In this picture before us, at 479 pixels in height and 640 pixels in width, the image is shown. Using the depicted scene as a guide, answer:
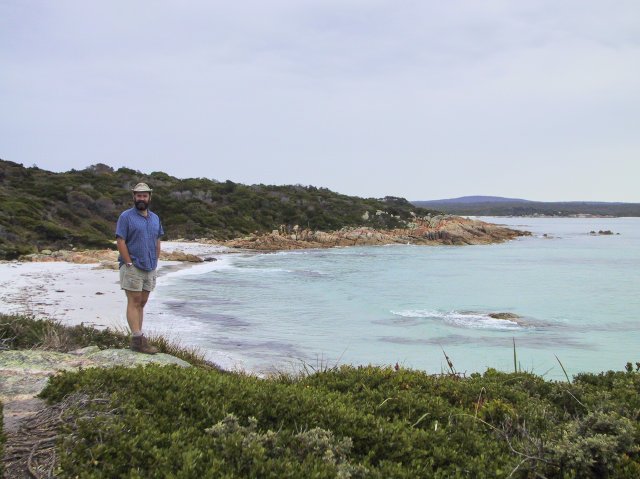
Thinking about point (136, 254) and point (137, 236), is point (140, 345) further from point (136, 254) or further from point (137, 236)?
point (137, 236)

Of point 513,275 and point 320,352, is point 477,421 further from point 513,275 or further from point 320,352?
point 513,275

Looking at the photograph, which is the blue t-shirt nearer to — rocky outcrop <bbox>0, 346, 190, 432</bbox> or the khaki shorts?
the khaki shorts

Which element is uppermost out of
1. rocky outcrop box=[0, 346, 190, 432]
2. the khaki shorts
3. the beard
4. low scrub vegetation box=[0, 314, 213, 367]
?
the beard

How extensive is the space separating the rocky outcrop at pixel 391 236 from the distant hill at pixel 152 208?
9.77 ft

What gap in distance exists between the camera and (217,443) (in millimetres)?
2984

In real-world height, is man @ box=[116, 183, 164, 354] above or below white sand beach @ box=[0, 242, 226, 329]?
above

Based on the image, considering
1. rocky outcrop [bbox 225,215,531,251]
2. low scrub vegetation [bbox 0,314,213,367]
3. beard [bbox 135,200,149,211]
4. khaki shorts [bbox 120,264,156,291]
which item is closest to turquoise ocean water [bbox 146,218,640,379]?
low scrub vegetation [bbox 0,314,213,367]

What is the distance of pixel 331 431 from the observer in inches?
131

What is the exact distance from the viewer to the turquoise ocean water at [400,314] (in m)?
10.7

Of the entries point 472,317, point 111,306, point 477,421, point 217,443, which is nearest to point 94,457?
point 217,443

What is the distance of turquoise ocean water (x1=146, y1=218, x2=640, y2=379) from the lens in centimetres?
1071

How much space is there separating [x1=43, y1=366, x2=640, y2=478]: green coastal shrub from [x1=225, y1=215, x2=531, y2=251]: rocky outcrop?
34445 millimetres

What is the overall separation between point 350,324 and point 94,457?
11.8m

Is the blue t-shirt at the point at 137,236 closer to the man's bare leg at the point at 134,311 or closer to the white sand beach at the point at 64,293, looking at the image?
the man's bare leg at the point at 134,311
